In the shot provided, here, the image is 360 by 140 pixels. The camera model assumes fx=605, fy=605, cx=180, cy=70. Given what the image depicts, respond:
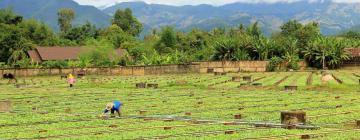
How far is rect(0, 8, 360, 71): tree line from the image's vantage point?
65750 millimetres

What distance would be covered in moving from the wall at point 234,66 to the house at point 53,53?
78.0ft

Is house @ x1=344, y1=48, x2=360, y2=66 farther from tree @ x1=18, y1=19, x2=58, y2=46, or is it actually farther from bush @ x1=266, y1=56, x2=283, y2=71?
tree @ x1=18, y1=19, x2=58, y2=46

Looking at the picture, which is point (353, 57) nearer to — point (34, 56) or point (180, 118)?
point (34, 56)

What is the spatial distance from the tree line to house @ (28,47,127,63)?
5.26 feet

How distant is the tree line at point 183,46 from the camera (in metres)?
65.8

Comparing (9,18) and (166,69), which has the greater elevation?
(9,18)

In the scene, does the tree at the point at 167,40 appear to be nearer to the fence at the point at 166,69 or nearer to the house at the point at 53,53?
the house at the point at 53,53

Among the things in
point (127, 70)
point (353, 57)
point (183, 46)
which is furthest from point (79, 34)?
point (353, 57)

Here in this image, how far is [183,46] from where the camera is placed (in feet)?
330

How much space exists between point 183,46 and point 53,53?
2533 centimetres

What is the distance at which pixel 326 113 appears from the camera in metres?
19.7

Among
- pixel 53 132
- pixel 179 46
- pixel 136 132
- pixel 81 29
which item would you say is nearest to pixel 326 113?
pixel 136 132

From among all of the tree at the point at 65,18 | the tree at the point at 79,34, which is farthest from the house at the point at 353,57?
the tree at the point at 65,18

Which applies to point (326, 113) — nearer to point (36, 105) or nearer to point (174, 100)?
point (174, 100)
